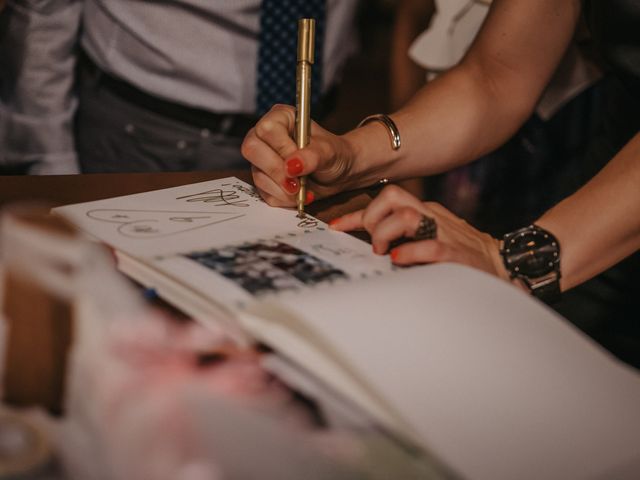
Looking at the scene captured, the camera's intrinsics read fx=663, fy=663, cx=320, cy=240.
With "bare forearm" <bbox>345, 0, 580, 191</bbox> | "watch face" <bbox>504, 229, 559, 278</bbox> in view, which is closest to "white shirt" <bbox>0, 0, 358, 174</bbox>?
"bare forearm" <bbox>345, 0, 580, 191</bbox>

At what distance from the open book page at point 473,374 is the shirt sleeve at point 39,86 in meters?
1.19

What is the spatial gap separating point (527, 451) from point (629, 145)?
587 millimetres

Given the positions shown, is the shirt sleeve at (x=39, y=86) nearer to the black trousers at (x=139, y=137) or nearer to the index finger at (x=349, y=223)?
the black trousers at (x=139, y=137)

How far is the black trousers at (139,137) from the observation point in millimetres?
1481

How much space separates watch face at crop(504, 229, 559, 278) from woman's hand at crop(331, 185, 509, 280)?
0.05 feet

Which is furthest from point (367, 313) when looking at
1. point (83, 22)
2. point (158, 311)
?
point (83, 22)

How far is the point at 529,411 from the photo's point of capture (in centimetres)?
45

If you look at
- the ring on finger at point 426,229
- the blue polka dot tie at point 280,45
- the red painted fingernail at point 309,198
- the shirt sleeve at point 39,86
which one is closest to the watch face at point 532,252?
the ring on finger at point 426,229

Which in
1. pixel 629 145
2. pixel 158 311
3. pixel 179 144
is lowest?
pixel 179 144

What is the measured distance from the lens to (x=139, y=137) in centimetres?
149

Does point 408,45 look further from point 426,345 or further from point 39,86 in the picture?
point 426,345

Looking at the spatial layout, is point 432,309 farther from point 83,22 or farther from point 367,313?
point 83,22

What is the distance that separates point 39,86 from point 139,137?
0.26 meters

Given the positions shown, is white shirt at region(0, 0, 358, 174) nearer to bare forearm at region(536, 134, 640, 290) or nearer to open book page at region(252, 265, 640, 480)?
bare forearm at region(536, 134, 640, 290)
